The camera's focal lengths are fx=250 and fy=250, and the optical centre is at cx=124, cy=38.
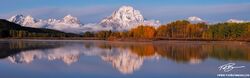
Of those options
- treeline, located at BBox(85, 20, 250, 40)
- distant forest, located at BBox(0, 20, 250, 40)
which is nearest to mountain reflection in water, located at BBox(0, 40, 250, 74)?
distant forest, located at BBox(0, 20, 250, 40)

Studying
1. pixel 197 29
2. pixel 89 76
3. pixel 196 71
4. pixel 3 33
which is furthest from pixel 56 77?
pixel 3 33

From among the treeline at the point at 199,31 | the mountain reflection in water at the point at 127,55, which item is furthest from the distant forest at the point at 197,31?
the mountain reflection in water at the point at 127,55

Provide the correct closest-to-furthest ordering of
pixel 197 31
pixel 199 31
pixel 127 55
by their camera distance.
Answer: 1. pixel 127 55
2. pixel 197 31
3. pixel 199 31

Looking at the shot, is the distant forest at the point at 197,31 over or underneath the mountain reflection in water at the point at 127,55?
over

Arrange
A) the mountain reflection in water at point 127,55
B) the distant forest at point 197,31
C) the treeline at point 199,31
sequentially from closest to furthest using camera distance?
the mountain reflection in water at point 127,55, the distant forest at point 197,31, the treeline at point 199,31

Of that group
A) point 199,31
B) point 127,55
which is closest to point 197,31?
point 199,31

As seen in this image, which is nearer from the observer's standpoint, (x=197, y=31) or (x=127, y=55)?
(x=127, y=55)

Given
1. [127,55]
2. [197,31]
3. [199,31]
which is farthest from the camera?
[199,31]

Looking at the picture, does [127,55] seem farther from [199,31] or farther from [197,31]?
[199,31]

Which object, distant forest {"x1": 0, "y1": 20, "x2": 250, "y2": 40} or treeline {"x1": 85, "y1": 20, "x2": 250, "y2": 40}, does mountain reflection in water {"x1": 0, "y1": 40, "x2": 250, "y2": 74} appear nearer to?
distant forest {"x1": 0, "y1": 20, "x2": 250, "y2": 40}

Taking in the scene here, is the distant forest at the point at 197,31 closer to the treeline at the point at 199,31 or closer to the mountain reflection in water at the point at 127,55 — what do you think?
the treeline at the point at 199,31

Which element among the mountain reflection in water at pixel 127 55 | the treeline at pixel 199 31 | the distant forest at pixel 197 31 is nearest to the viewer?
the mountain reflection in water at pixel 127 55

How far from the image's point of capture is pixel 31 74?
1579 centimetres

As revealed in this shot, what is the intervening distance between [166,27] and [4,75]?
375 feet
